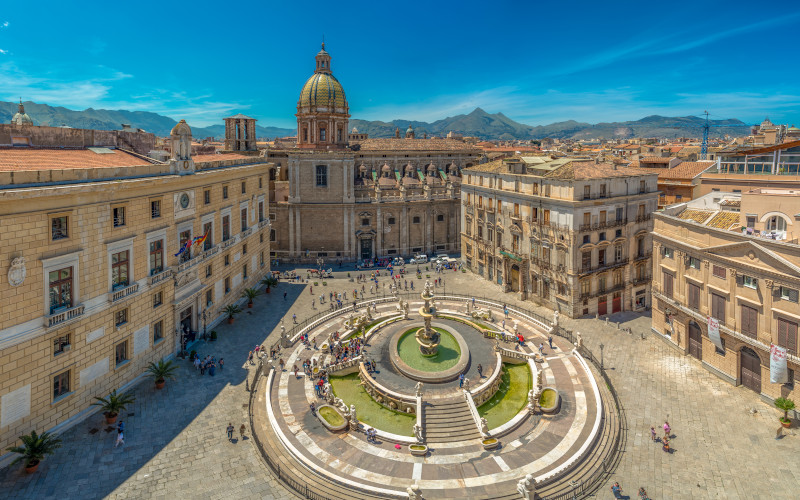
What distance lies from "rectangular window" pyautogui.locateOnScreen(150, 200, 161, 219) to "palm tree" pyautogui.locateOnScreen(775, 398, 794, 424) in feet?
133

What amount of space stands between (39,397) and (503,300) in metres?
39.4

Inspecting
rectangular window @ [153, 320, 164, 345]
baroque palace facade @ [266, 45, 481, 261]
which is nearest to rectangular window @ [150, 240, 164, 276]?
rectangular window @ [153, 320, 164, 345]

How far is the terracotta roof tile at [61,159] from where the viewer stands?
25.8 m

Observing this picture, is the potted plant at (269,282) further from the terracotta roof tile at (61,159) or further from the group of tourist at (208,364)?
the terracotta roof tile at (61,159)

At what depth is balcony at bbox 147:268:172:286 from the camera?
101ft

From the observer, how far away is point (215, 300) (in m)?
40.7

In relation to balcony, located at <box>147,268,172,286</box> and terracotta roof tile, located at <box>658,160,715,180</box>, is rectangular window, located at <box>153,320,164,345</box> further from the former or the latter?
terracotta roof tile, located at <box>658,160,715,180</box>

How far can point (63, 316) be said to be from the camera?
24.0 m

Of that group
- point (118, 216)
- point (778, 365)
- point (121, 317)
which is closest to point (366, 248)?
point (121, 317)

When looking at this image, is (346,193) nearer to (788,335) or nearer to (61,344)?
(61,344)

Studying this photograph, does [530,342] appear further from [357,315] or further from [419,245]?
[419,245]

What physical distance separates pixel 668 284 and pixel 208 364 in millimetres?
36143

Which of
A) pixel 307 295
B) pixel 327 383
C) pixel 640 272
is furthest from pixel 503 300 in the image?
pixel 327 383

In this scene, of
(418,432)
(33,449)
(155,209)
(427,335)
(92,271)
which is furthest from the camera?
(427,335)
